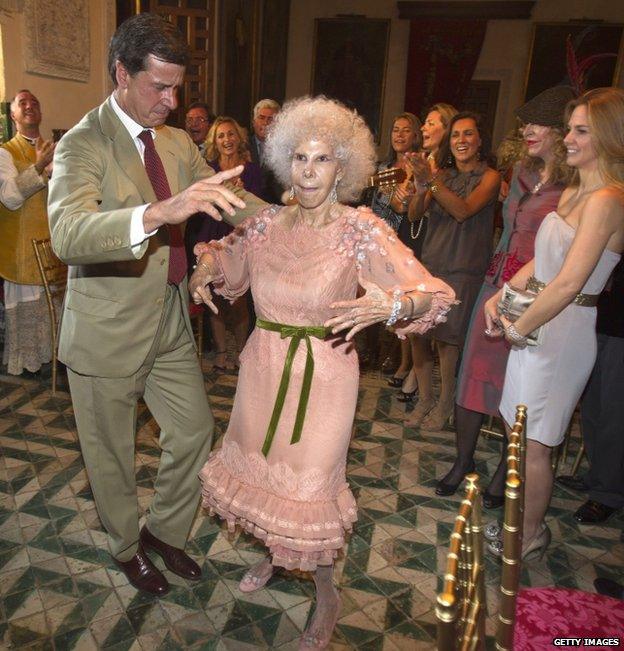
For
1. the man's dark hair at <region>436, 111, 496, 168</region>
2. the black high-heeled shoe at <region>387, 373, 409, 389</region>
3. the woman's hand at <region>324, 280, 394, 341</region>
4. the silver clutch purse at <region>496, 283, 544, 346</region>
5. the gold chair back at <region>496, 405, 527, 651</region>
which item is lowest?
the black high-heeled shoe at <region>387, 373, 409, 389</region>

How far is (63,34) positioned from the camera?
5586 millimetres

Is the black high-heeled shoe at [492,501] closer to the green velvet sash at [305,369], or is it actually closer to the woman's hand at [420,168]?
the green velvet sash at [305,369]

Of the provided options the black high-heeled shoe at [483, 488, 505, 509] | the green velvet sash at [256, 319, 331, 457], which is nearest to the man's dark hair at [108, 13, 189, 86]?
the green velvet sash at [256, 319, 331, 457]

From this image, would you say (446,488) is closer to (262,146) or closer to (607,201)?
(607,201)

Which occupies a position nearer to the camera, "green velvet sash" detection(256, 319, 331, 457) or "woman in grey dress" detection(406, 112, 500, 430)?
"green velvet sash" detection(256, 319, 331, 457)

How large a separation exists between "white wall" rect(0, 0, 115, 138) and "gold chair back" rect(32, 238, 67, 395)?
73.9 inches

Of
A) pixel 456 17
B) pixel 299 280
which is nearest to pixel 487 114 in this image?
pixel 456 17

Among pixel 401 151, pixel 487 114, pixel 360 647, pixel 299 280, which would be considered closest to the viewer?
pixel 299 280

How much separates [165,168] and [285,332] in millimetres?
845

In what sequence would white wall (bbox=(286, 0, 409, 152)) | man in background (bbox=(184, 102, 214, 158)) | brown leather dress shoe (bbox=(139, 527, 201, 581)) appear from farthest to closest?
white wall (bbox=(286, 0, 409, 152)), man in background (bbox=(184, 102, 214, 158)), brown leather dress shoe (bbox=(139, 527, 201, 581))

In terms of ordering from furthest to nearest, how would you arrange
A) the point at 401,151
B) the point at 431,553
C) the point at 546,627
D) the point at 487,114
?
1. the point at 487,114
2. the point at 401,151
3. the point at 431,553
4. the point at 546,627

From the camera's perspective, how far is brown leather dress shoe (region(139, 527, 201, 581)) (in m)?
2.59

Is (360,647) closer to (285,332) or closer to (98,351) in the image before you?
(285,332)

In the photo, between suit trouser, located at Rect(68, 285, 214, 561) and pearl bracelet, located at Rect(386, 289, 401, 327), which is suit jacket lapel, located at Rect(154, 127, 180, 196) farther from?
pearl bracelet, located at Rect(386, 289, 401, 327)
